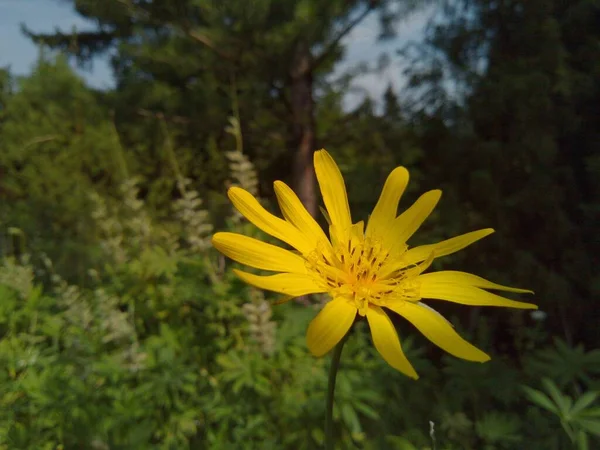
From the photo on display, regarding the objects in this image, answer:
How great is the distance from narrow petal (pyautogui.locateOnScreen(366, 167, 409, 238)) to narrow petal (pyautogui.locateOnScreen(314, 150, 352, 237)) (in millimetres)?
49

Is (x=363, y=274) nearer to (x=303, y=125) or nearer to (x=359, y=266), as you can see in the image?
(x=359, y=266)

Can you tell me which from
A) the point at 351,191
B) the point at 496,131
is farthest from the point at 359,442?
the point at 496,131

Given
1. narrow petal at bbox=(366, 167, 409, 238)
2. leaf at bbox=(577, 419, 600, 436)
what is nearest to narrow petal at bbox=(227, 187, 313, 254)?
narrow petal at bbox=(366, 167, 409, 238)

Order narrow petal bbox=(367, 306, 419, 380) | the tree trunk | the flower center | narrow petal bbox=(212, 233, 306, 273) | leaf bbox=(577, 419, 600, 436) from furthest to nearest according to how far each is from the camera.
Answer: the tree trunk < leaf bbox=(577, 419, 600, 436) < the flower center < narrow petal bbox=(212, 233, 306, 273) < narrow petal bbox=(367, 306, 419, 380)

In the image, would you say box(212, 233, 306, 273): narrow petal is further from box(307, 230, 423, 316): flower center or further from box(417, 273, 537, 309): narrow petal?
box(417, 273, 537, 309): narrow petal

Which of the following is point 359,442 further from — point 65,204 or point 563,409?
point 65,204

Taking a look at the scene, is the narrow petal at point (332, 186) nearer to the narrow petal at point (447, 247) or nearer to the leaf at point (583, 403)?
the narrow petal at point (447, 247)

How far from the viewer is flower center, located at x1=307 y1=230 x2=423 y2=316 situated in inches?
30.1

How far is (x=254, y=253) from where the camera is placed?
0.67 meters

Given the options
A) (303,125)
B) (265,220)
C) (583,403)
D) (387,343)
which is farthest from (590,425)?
(303,125)

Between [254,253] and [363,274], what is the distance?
0.69 ft

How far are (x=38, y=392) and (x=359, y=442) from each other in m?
0.92

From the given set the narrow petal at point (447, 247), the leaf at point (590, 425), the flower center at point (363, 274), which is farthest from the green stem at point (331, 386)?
the leaf at point (590, 425)

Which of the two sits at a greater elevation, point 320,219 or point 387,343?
point 320,219
